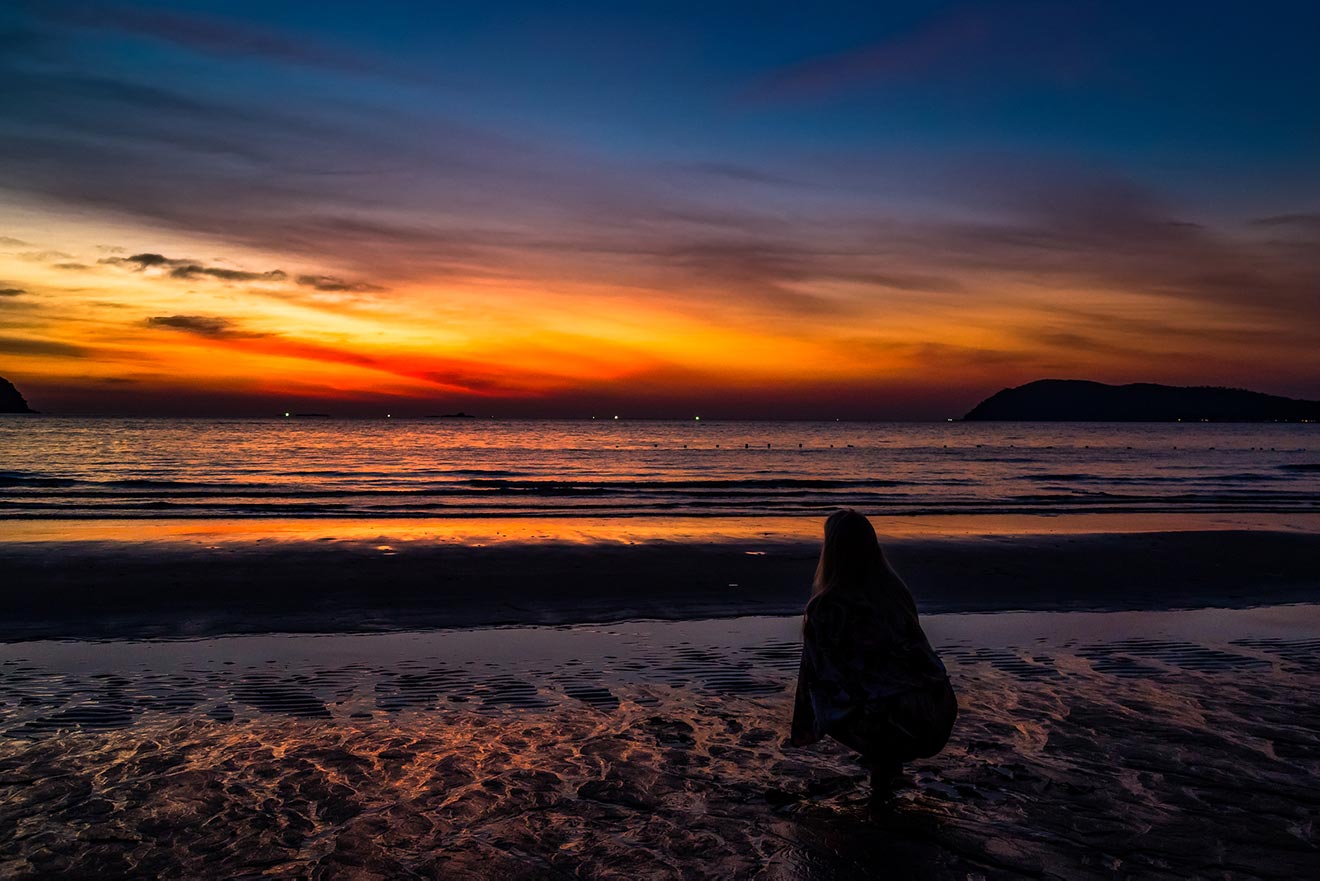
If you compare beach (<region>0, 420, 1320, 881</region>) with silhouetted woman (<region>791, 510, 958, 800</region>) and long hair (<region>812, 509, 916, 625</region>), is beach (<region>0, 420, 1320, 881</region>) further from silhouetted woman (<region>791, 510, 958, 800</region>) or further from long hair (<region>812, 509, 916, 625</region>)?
long hair (<region>812, 509, 916, 625</region>)

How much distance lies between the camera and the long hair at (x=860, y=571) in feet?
18.5

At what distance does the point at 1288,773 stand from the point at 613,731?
4814 mm

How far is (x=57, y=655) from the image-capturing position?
383 inches

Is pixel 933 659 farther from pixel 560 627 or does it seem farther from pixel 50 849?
pixel 560 627

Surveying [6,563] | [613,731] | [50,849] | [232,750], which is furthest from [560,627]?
[6,563]

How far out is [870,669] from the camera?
5562 millimetres

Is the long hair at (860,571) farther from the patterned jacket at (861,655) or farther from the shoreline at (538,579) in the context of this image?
the shoreline at (538,579)

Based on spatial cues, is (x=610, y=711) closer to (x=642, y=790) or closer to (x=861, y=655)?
(x=642, y=790)

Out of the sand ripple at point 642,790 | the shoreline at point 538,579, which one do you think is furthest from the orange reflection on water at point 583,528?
the sand ripple at point 642,790

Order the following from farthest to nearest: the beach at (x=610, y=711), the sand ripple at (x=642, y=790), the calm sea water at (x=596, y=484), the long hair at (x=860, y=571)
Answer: the calm sea water at (x=596, y=484)
the long hair at (x=860, y=571)
the beach at (x=610, y=711)
the sand ripple at (x=642, y=790)

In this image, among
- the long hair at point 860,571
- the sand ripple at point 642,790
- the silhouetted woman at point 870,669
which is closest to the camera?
the sand ripple at point 642,790

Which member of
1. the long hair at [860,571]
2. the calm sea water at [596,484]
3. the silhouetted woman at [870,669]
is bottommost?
the calm sea water at [596,484]

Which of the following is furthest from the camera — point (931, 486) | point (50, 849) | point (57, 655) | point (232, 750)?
point (931, 486)

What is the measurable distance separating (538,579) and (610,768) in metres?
8.83
